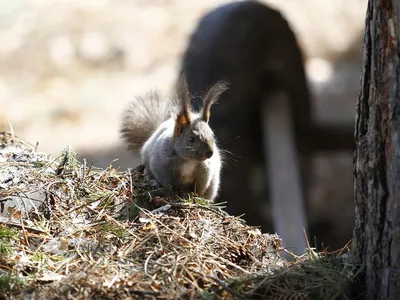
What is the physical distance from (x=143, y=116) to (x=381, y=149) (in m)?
2.02

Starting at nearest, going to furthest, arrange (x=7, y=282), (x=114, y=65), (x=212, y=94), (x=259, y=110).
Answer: (x=7, y=282), (x=212, y=94), (x=259, y=110), (x=114, y=65)

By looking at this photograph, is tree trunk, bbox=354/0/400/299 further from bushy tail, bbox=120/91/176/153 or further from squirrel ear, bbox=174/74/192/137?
bushy tail, bbox=120/91/176/153

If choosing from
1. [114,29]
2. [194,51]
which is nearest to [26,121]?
[114,29]

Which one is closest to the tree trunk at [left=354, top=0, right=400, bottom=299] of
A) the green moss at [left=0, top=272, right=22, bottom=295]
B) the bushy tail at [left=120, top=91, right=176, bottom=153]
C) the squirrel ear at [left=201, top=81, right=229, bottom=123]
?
the squirrel ear at [left=201, top=81, right=229, bottom=123]

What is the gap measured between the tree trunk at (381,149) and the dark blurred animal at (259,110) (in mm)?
3262

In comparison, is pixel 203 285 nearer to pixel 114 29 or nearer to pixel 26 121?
pixel 26 121

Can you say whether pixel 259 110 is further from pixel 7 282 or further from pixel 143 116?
pixel 7 282

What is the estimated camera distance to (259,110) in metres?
6.72

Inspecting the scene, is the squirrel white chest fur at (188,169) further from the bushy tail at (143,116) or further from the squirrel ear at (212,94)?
the bushy tail at (143,116)

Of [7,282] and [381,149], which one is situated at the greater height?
[381,149]

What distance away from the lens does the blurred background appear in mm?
8438

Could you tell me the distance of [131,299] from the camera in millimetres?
2357

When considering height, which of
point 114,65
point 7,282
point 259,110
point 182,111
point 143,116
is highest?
point 182,111

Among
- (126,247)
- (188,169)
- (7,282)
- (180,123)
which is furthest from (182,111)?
(7,282)
